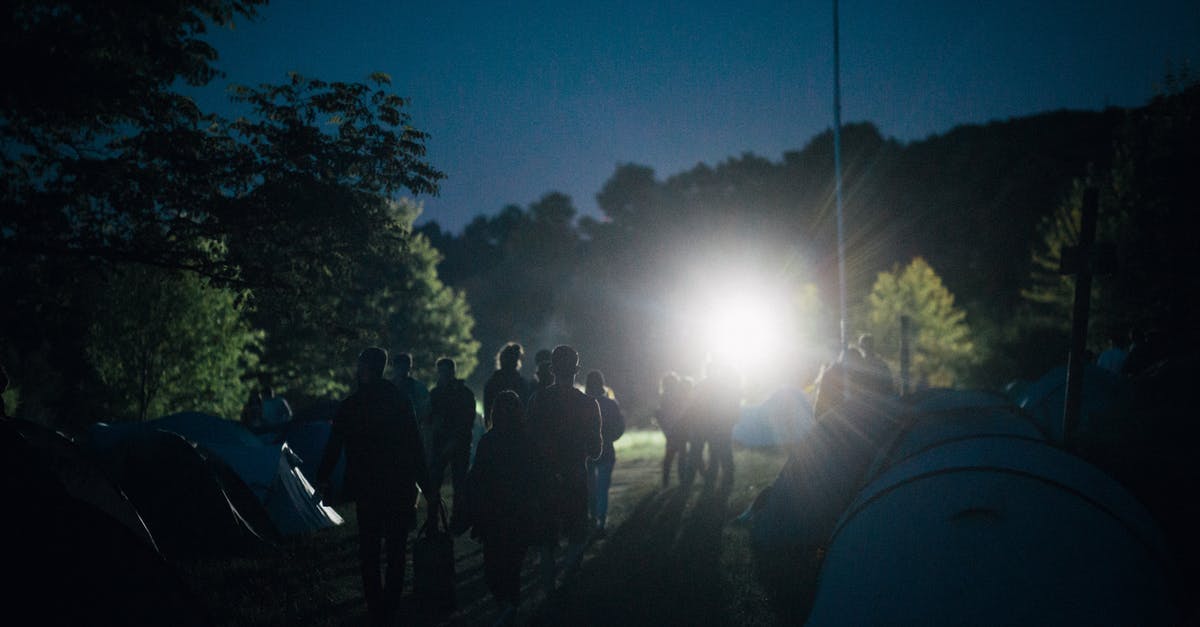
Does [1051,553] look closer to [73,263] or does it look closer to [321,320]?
[321,320]

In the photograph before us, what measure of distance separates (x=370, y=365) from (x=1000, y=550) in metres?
4.62

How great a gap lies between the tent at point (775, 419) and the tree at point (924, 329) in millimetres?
30604

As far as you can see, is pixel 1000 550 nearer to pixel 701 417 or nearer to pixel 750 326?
pixel 701 417

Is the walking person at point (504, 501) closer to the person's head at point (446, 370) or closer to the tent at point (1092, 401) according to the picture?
the person's head at point (446, 370)

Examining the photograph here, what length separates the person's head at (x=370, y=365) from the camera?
550cm

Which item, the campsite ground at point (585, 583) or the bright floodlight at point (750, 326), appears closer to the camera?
the campsite ground at point (585, 583)

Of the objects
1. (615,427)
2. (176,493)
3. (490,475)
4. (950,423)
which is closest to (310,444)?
(176,493)

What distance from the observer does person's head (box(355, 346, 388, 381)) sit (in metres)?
5.50

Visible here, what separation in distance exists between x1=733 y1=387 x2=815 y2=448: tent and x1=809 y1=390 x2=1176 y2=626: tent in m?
16.0

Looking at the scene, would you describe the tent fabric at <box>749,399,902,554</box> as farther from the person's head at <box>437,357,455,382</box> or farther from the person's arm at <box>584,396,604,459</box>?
the person's head at <box>437,357,455,382</box>

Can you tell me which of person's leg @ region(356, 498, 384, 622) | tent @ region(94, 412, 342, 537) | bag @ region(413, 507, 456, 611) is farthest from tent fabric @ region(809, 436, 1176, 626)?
tent @ region(94, 412, 342, 537)

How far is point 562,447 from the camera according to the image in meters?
6.30

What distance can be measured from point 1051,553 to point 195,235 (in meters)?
9.72

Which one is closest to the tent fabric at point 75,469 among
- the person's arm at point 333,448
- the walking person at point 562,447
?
the person's arm at point 333,448
